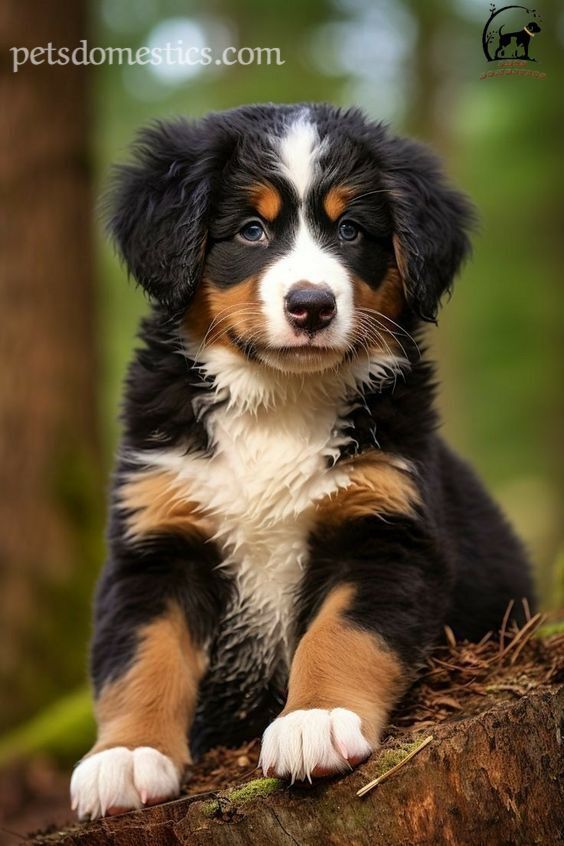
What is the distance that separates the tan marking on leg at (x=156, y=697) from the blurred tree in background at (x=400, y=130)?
2479 mm

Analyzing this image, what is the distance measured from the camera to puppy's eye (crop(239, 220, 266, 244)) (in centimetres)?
333

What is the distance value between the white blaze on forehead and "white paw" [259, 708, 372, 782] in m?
1.56

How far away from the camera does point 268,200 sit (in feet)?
10.9

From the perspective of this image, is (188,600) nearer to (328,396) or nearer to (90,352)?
(328,396)

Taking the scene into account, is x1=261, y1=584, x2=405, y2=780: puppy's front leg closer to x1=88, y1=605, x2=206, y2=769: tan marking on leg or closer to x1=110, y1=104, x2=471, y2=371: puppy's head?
x1=88, y1=605, x2=206, y2=769: tan marking on leg

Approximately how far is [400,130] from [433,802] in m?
4.67

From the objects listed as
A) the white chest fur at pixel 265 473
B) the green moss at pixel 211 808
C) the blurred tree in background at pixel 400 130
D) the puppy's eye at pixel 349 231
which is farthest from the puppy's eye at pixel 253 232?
the blurred tree in background at pixel 400 130

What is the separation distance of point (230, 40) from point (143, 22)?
1.09 meters

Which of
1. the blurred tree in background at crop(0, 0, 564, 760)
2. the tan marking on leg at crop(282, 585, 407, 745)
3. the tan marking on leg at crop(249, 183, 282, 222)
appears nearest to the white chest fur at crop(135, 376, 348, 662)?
the tan marking on leg at crop(282, 585, 407, 745)

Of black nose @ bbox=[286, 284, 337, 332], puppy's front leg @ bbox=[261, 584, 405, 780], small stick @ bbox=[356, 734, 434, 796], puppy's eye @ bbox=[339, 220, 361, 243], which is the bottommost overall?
small stick @ bbox=[356, 734, 434, 796]

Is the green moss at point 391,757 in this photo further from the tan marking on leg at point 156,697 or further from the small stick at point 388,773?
the tan marking on leg at point 156,697

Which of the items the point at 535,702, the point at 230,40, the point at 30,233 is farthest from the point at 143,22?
the point at 535,702

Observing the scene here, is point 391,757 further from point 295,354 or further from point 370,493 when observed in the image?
point 295,354

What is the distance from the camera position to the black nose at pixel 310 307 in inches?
120
